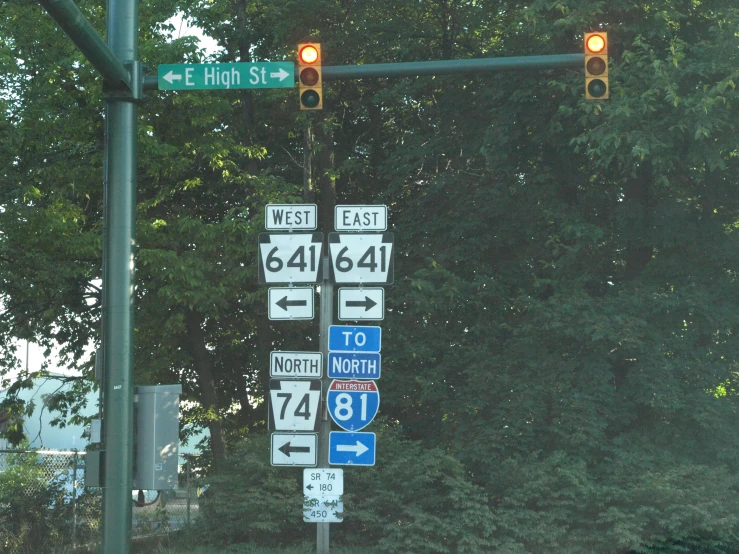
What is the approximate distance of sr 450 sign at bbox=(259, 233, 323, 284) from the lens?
951 cm

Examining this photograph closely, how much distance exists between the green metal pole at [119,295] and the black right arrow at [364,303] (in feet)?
7.27

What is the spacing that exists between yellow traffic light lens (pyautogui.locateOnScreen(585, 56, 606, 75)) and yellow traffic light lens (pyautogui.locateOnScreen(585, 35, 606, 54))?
0.26ft

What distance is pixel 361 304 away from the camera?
30.8 feet

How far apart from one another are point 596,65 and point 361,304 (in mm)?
3340

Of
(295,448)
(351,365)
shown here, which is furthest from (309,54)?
(295,448)

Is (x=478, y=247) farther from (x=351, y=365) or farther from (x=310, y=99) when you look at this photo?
(x=310, y=99)

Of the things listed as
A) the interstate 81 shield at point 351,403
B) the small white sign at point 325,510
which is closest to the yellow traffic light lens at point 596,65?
the interstate 81 shield at point 351,403

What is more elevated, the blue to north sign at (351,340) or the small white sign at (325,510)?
the blue to north sign at (351,340)

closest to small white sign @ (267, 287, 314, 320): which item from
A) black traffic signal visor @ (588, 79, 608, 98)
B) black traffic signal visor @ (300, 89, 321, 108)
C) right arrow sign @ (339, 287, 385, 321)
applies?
right arrow sign @ (339, 287, 385, 321)

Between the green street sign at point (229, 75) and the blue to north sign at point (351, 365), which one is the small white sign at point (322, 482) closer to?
the blue to north sign at point (351, 365)

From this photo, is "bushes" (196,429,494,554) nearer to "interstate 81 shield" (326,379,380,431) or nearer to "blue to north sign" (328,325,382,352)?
"interstate 81 shield" (326,379,380,431)

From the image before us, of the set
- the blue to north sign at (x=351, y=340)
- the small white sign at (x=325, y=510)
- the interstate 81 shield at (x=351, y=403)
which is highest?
the blue to north sign at (x=351, y=340)

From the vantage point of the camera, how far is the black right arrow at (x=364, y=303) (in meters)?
9.39

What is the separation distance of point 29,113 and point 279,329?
6.78m
